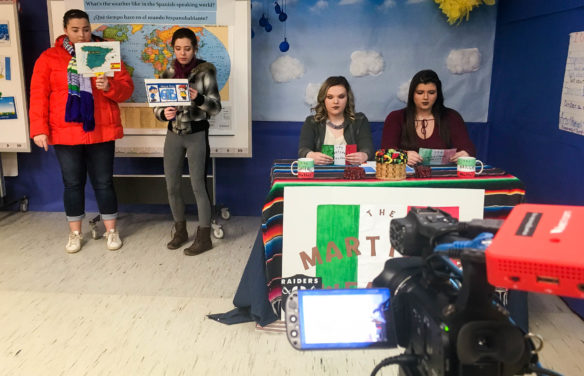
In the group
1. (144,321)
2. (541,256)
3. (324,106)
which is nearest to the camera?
(541,256)

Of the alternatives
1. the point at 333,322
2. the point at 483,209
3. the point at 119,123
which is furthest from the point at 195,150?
the point at 333,322

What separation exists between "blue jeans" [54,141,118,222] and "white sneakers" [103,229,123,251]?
0.10m

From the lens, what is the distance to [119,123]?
10.4ft

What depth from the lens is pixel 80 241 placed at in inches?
128

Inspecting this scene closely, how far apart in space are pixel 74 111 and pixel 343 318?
2.53 meters

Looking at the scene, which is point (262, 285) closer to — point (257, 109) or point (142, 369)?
point (142, 369)

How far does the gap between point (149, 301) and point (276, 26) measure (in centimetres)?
209

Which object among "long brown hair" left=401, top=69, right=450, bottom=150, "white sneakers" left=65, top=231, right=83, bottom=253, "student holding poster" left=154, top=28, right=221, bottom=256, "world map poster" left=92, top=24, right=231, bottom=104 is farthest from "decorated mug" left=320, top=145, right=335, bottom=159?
"white sneakers" left=65, top=231, right=83, bottom=253

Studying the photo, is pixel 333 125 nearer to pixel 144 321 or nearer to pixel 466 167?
pixel 466 167

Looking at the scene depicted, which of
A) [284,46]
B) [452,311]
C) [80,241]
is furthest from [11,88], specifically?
[452,311]

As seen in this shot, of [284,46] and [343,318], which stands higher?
[284,46]

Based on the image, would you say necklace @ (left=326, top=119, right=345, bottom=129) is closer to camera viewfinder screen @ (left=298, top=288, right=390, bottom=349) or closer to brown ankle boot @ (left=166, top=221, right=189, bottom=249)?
brown ankle boot @ (left=166, top=221, right=189, bottom=249)

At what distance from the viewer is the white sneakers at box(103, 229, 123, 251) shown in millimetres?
3223

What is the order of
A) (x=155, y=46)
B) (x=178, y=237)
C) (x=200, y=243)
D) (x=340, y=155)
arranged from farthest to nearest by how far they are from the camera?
(x=155, y=46), (x=178, y=237), (x=200, y=243), (x=340, y=155)
